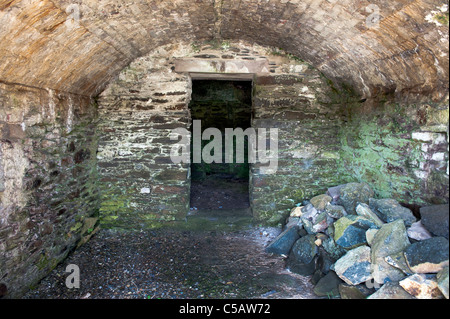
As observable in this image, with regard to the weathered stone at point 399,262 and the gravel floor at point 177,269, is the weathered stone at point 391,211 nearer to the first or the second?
the weathered stone at point 399,262

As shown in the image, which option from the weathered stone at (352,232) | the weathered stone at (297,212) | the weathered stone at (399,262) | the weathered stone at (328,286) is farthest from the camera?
the weathered stone at (297,212)

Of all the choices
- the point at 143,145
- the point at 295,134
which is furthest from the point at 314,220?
the point at 143,145

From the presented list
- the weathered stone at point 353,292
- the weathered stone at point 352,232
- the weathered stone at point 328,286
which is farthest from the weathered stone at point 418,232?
the weathered stone at point 328,286

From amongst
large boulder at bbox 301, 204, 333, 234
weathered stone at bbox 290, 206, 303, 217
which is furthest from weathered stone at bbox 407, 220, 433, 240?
weathered stone at bbox 290, 206, 303, 217

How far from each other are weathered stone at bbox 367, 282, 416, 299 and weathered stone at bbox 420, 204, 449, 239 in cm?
57

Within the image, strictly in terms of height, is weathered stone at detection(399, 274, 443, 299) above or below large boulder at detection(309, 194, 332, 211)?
below

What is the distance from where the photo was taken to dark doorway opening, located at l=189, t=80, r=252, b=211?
7.57 meters

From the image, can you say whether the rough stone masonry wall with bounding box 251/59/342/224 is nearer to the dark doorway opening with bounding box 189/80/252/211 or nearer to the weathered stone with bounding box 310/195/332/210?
the weathered stone with bounding box 310/195/332/210

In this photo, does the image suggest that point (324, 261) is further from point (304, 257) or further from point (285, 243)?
point (285, 243)

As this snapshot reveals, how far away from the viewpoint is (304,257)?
11.6ft

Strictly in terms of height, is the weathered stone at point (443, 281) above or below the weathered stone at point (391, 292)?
above

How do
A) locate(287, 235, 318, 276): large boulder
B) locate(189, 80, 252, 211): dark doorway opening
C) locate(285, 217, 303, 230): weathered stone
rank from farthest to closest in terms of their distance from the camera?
1. locate(189, 80, 252, 211): dark doorway opening
2. locate(285, 217, 303, 230): weathered stone
3. locate(287, 235, 318, 276): large boulder

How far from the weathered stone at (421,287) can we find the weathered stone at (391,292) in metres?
0.04

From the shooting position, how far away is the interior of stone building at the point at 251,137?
266 cm
